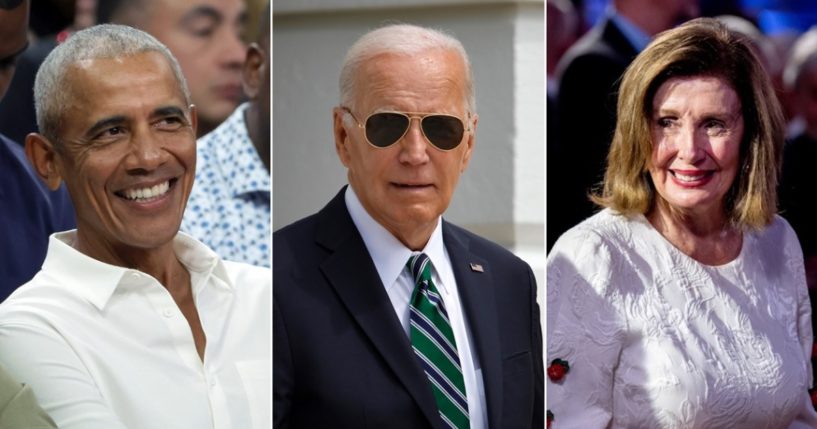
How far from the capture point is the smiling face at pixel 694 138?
16.8 feet

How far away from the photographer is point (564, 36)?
5.21 metres

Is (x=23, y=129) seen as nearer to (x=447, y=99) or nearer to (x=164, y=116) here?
(x=164, y=116)

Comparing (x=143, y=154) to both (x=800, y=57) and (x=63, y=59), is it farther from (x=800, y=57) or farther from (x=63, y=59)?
(x=800, y=57)

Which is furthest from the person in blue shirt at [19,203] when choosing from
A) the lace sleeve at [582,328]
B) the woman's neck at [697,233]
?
the woman's neck at [697,233]

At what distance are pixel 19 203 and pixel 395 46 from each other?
1426 mm

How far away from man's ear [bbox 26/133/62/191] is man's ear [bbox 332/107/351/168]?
100 centimetres

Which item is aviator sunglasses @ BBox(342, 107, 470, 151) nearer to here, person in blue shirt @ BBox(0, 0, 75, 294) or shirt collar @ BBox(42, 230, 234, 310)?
shirt collar @ BBox(42, 230, 234, 310)

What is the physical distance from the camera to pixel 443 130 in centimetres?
502

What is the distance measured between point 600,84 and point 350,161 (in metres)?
0.96

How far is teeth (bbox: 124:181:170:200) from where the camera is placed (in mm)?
4848

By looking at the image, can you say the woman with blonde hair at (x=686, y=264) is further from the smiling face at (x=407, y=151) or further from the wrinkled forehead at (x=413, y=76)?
the wrinkled forehead at (x=413, y=76)

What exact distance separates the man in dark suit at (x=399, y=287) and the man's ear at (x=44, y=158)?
841 millimetres

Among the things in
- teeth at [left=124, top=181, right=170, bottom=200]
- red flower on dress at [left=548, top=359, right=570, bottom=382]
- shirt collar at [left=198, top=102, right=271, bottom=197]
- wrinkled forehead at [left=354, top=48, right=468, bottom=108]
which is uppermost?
wrinkled forehead at [left=354, top=48, right=468, bottom=108]

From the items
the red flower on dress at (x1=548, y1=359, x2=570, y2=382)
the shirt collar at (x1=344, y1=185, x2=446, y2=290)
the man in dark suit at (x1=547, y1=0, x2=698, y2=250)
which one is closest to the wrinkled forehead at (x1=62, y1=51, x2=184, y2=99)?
the shirt collar at (x1=344, y1=185, x2=446, y2=290)
